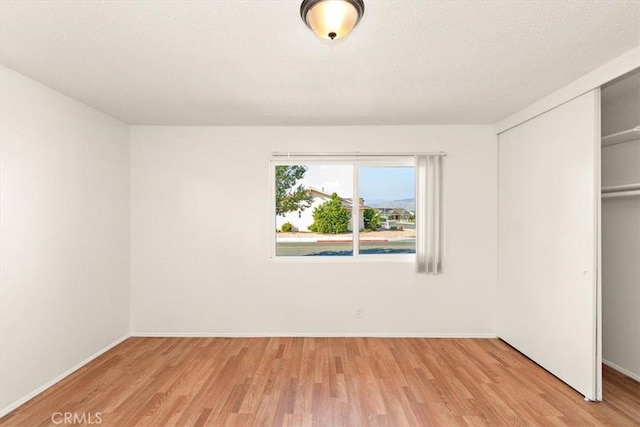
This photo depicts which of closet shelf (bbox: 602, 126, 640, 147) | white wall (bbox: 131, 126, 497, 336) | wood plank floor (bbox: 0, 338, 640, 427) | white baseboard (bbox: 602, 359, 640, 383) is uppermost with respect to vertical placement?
closet shelf (bbox: 602, 126, 640, 147)

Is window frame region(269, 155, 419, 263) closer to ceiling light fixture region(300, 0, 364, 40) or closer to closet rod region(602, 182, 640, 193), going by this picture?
closet rod region(602, 182, 640, 193)

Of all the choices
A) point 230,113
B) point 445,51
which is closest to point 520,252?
point 445,51

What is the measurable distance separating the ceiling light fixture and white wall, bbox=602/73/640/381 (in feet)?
8.29

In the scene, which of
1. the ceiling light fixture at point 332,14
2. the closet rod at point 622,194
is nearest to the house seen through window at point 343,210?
the closet rod at point 622,194

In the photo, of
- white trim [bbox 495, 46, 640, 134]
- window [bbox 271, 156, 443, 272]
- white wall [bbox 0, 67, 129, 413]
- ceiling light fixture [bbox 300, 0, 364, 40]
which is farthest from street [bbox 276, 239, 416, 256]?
ceiling light fixture [bbox 300, 0, 364, 40]

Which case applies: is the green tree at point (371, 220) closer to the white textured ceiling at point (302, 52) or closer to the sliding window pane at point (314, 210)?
the sliding window pane at point (314, 210)

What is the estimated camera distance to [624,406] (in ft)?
8.02

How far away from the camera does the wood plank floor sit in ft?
7.55

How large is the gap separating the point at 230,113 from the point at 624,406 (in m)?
4.19

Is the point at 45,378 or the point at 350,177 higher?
the point at 350,177

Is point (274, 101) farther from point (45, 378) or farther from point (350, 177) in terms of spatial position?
point (45, 378)

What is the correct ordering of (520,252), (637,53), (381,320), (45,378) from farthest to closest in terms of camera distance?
(381,320) < (520,252) < (45,378) < (637,53)

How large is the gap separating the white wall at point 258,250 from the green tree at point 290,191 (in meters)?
0.19

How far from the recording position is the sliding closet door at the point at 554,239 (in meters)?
2.53
